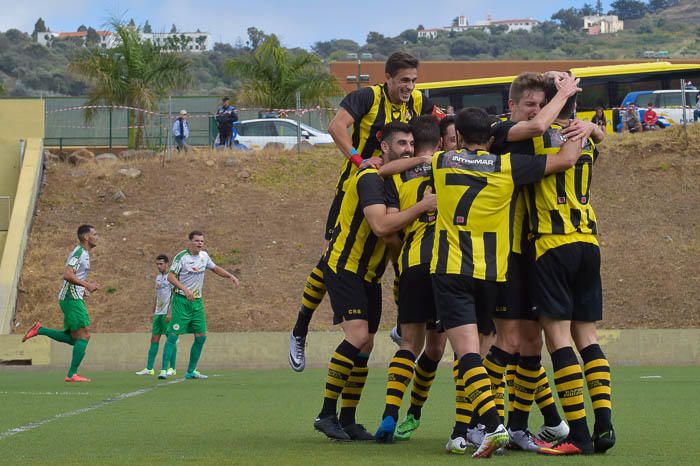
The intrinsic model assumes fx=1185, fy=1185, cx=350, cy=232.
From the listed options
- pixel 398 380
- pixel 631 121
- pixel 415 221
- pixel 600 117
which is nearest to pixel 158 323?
pixel 398 380

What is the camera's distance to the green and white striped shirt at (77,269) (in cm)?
1513

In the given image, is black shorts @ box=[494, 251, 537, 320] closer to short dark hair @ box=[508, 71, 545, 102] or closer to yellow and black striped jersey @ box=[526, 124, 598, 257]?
yellow and black striped jersey @ box=[526, 124, 598, 257]

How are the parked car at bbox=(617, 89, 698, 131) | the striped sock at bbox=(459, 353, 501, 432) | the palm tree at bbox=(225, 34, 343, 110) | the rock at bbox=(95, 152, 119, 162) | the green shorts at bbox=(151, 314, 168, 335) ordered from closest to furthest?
the striped sock at bbox=(459, 353, 501, 432) → the green shorts at bbox=(151, 314, 168, 335) → the rock at bbox=(95, 152, 119, 162) → the parked car at bbox=(617, 89, 698, 131) → the palm tree at bbox=(225, 34, 343, 110)

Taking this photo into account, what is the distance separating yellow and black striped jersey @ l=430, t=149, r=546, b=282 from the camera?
699 cm

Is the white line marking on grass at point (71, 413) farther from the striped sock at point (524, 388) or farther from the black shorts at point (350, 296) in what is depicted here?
the striped sock at point (524, 388)

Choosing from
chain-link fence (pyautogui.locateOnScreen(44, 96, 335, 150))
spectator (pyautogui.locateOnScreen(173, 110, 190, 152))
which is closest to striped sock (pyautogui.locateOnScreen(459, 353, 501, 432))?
chain-link fence (pyautogui.locateOnScreen(44, 96, 335, 150))

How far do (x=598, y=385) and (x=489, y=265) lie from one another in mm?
976

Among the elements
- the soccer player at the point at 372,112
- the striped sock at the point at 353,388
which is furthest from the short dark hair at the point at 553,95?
the striped sock at the point at 353,388

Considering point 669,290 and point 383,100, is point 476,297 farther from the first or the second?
point 669,290

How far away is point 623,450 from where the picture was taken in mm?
7020

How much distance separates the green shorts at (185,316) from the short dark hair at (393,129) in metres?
9.19

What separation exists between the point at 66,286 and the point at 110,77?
22.6m

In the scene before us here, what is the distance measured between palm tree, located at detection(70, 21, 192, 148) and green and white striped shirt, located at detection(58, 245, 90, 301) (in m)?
21.3

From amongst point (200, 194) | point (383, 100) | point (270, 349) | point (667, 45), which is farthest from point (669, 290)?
point (667, 45)
